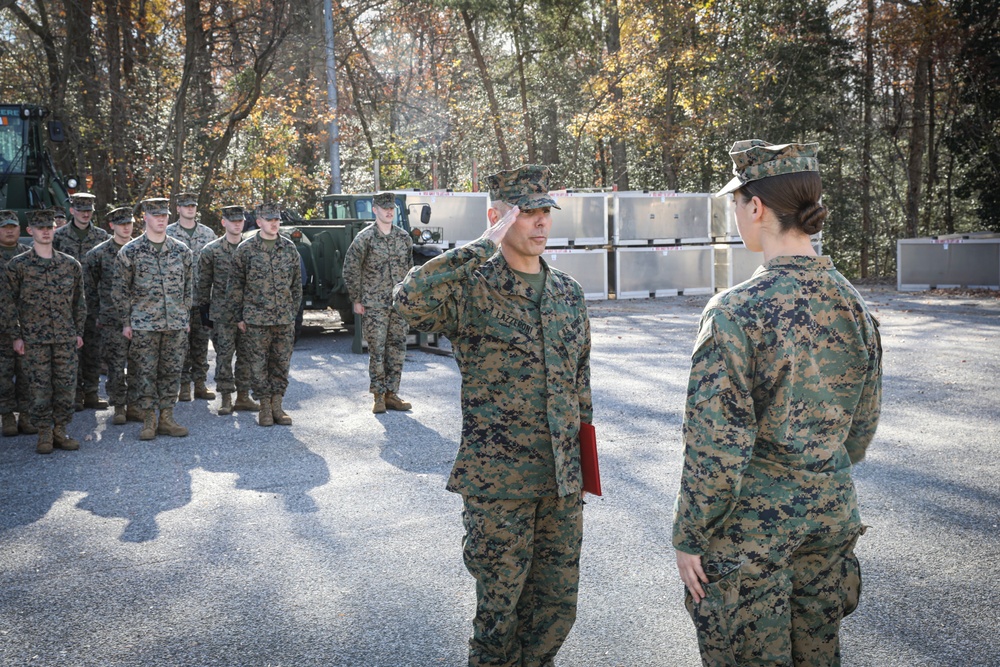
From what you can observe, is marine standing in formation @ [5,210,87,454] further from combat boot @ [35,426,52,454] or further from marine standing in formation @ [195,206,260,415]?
marine standing in formation @ [195,206,260,415]

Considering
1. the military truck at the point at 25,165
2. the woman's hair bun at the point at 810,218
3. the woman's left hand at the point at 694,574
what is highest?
the military truck at the point at 25,165

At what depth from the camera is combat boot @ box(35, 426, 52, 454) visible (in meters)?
7.93

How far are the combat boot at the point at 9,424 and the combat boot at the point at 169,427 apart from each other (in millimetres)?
1474

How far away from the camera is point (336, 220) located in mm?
16062

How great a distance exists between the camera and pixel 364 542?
17.8ft

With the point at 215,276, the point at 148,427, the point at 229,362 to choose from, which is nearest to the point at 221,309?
the point at 215,276

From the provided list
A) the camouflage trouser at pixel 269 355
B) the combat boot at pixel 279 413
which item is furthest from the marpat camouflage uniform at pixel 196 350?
the combat boot at pixel 279 413

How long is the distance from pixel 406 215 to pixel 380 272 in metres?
6.49

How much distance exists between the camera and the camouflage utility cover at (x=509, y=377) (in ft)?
10.9

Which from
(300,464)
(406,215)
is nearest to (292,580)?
(300,464)

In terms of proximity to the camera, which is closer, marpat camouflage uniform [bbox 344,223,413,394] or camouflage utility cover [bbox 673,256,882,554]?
camouflage utility cover [bbox 673,256,882,554]

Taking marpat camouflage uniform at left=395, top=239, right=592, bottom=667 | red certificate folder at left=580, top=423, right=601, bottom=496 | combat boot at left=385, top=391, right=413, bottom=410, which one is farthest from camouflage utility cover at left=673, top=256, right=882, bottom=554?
combat boot at left=385, top=391, right=413, bottom=410

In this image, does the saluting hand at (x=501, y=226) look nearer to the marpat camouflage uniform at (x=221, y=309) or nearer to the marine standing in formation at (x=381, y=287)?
the marine standing in formation at (x=381, y=287)

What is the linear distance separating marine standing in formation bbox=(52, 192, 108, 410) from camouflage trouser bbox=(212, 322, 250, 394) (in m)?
1.36
